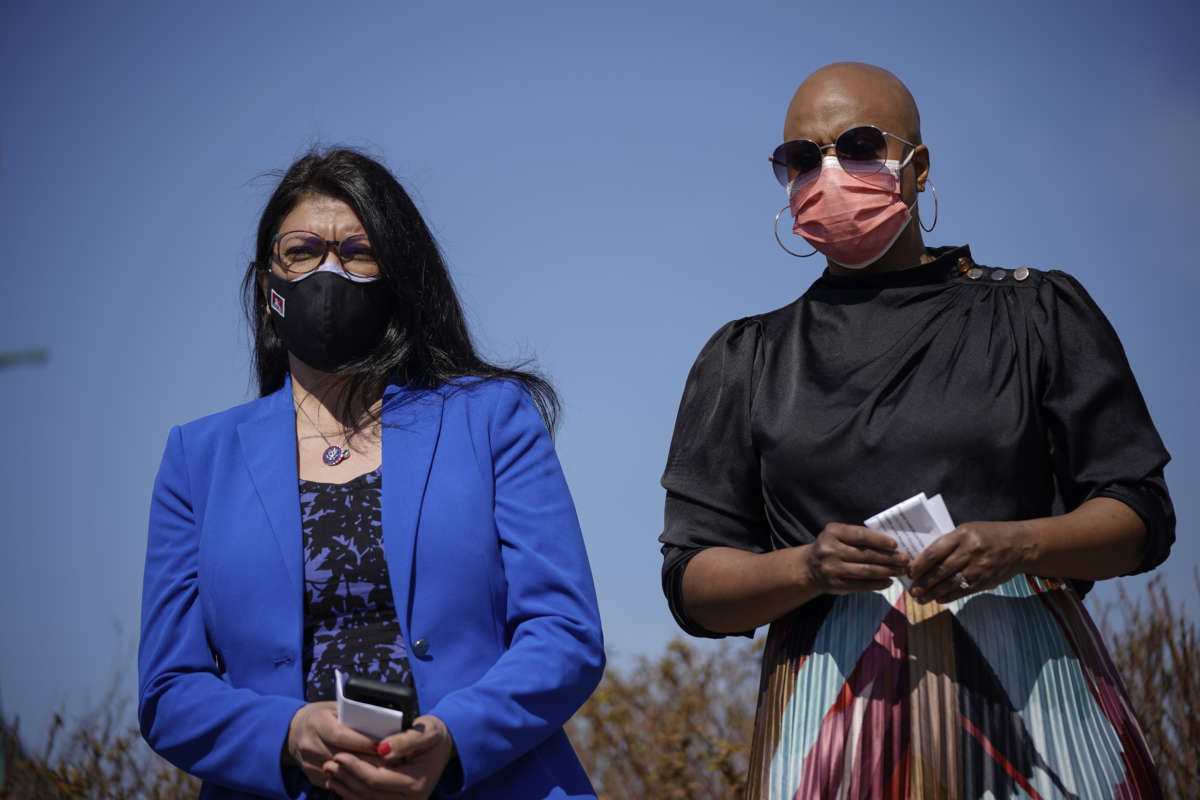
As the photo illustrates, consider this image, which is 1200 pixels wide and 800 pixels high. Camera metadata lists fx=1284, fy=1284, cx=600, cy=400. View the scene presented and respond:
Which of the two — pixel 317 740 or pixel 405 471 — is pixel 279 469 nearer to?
pixel 405 471

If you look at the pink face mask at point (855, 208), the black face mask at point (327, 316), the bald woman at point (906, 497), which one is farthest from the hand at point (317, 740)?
the pink face mask at point (855, 208)

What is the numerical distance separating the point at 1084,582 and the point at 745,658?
A: 465 cm

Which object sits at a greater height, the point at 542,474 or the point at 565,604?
the point at 542,474

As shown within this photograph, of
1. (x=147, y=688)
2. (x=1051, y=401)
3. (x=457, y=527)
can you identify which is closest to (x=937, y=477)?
(x=1051, y=401)

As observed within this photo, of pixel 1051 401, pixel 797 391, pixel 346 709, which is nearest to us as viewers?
pixel 346 709

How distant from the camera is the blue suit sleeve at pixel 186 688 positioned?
277cm

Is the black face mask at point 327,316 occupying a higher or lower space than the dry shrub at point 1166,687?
higher

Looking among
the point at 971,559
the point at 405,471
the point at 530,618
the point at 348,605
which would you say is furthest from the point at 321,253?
the point at 971,559

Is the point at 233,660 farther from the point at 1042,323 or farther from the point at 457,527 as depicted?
the point at 1042,323

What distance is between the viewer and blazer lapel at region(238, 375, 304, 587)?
2961 mm

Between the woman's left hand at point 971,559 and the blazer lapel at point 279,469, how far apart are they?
Result: 4.54 feet

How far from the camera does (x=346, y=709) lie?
2.60 meters

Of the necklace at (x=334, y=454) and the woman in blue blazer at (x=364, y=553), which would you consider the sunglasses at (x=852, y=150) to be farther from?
the necklace at (x=334, y=454)

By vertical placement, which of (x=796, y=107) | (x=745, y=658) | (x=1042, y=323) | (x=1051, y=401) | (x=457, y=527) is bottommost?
(x=745, y=658)
